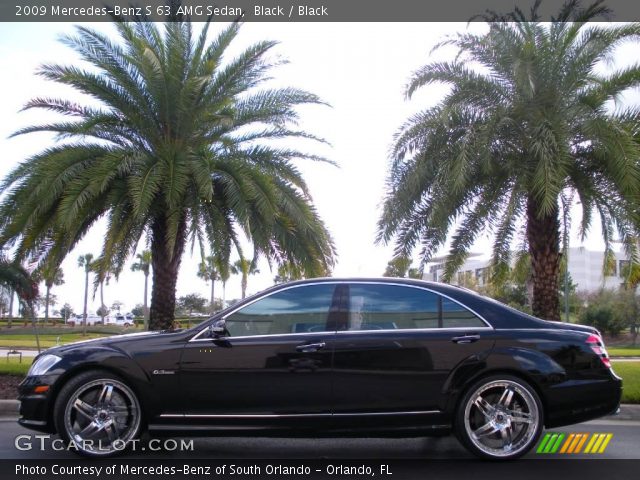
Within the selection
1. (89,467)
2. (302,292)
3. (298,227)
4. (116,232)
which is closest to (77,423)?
(89,467)

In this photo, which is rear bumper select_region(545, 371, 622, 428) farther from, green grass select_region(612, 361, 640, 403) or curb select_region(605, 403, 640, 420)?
green grass select_region(612, 361, 640, 403)

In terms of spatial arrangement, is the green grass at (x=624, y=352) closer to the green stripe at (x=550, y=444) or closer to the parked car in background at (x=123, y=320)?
the green stripe at (x=550, y=444)

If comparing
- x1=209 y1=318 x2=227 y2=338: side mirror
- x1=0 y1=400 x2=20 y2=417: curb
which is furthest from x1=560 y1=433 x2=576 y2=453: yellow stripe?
x1=0 y1=400 x2=20 y2=417: curb

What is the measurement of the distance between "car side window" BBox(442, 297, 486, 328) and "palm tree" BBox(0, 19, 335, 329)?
5834 mm

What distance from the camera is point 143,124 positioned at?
480 inches

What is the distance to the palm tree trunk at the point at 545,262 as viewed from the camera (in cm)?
1298

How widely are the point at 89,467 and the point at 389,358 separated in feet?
8.83

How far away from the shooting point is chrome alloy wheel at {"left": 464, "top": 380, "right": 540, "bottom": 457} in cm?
582

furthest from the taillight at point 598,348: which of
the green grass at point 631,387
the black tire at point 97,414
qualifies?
the black tire at point 97,414

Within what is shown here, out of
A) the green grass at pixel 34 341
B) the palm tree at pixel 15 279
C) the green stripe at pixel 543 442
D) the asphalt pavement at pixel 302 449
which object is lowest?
the green grass at pixel 34 341

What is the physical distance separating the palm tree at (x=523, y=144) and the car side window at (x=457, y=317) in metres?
5.51

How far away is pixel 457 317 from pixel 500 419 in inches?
37.5

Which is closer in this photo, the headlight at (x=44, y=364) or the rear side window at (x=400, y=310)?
the headlight at (x=44, y=364)

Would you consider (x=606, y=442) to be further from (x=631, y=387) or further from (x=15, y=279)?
(x=15, y=279)
